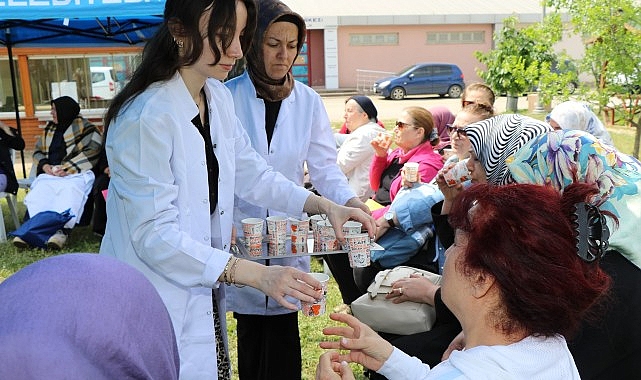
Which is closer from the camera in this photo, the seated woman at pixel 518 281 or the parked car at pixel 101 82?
the seated woman at pixel 518 281

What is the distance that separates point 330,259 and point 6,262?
3.72 meters

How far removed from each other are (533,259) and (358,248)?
105 centimetres

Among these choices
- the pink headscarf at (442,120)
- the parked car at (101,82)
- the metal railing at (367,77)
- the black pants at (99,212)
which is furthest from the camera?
the metal railing at (367,77)

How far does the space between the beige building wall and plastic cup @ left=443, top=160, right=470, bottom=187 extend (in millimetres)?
26970

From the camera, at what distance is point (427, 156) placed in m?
4.75

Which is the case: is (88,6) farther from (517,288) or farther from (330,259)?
(517,288)

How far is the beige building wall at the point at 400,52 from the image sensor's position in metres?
29.6

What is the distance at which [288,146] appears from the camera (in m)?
2.95

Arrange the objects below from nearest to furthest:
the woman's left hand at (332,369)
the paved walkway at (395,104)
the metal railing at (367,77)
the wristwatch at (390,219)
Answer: the woman's left hand at (332,369), the wristwatch at (390,219), the paved walkway at (395,104), the metal railing at (367,77)

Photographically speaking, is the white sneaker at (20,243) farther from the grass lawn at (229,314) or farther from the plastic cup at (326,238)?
the plastic cup at (326,238)

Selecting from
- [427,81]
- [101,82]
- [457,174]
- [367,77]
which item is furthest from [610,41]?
[367,77]

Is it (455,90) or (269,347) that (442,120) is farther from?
(455,90)

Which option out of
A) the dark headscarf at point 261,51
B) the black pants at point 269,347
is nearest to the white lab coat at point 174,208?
the dark headscarf at point 261,51

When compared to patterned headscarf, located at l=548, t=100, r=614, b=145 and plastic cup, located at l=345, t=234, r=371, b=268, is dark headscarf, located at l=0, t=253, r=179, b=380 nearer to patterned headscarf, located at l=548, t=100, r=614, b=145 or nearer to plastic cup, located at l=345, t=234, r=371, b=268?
plastic cup, located at l=345, t=234, r=371, b=268
